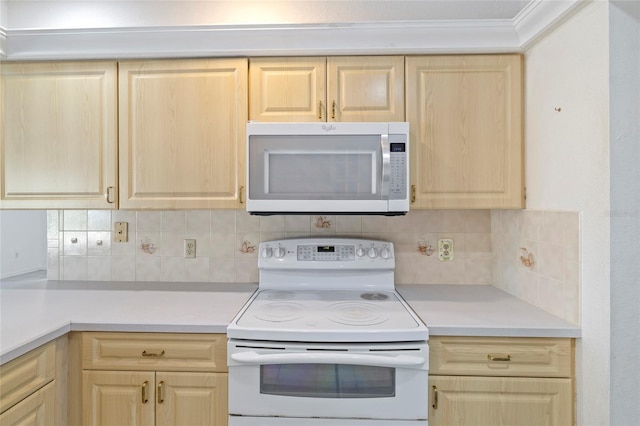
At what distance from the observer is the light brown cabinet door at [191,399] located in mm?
1297

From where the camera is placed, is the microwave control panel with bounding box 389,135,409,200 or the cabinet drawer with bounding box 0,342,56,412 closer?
the cabinet drawer with bounding box 0,342,56,412

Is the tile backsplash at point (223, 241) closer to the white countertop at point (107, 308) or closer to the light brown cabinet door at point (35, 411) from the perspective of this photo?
the white countertop at point (107, 308)

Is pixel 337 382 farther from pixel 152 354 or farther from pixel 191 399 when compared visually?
pixel 152 354

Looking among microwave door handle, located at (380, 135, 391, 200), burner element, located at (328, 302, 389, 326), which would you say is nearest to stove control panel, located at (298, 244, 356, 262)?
burner element, located at (328, 302, 389, 326)

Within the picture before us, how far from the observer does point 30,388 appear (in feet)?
3.86

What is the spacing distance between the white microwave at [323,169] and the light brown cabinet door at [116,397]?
80cm

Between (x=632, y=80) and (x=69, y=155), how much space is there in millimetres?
2245

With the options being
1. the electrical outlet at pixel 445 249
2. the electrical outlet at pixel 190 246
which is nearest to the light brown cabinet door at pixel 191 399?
the electrical outlet at pixel 190 246

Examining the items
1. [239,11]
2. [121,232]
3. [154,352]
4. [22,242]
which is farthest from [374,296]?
[22,242]

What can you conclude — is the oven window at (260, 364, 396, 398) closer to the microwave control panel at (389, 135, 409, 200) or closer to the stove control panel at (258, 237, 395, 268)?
the stove control panel at (258, 237, 395, 268)

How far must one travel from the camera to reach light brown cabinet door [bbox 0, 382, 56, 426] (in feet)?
3.62

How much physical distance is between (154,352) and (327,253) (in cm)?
89

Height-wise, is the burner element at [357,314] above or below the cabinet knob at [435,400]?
above

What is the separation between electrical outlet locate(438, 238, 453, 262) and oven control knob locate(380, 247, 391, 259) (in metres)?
0.31
